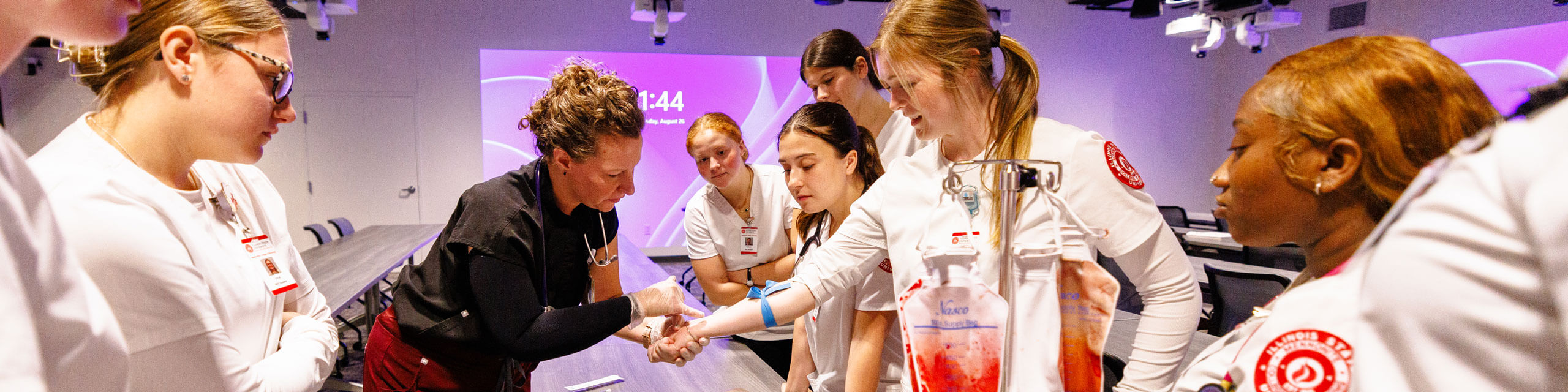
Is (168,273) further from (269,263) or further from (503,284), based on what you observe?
(503,284)

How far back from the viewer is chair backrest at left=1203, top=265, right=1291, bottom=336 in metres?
3.09

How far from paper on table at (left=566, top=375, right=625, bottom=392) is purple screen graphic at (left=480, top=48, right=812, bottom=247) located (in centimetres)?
600

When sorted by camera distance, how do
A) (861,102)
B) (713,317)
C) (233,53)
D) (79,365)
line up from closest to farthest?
(79,365) → (233,53) → (713,317) → (861,102)

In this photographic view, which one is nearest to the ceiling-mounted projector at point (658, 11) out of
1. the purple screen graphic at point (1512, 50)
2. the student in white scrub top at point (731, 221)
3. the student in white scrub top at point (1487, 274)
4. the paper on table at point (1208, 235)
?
the student in white scrub top at point (731, 221)

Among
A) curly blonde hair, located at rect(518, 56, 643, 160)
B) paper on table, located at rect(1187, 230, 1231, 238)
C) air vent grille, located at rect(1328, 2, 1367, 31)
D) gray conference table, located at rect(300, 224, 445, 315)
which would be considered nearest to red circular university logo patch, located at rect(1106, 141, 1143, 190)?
curly blonde hair, located at rect(518, 56, 643, 160)

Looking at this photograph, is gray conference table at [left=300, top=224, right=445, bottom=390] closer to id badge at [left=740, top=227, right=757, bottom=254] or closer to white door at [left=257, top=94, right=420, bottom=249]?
id badge at [left=740, top=227, right=757, bottom=254]

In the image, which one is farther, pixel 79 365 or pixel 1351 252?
pixel 1351 252

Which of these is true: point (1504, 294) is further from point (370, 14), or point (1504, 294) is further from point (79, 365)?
point (370, 14)

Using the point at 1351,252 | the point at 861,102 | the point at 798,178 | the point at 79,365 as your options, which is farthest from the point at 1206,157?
the point at 79,365

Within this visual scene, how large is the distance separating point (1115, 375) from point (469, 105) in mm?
7478

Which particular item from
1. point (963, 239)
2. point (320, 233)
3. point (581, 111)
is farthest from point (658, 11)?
point (963, 239)

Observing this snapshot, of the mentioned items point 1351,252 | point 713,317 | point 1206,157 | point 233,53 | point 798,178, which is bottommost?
point 1206,157

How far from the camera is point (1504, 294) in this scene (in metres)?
0.36

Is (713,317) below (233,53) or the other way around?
below
